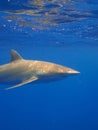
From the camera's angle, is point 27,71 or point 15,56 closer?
point 27,71

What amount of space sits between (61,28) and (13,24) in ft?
17.0

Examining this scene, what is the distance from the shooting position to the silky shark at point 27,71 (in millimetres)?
11352

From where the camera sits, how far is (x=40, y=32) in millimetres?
30500

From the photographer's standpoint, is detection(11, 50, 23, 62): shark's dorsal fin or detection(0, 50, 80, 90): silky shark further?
detection(11, 50, 23, 62): shark's dorsal fin

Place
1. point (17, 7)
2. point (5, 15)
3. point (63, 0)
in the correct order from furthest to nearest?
point (5, 15) → point (17, 7) → point (63, 0)

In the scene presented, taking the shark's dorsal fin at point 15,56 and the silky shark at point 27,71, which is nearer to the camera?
the silky shark at point 27,71

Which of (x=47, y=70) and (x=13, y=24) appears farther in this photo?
(x=13, y=24)

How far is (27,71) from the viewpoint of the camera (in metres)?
12.3

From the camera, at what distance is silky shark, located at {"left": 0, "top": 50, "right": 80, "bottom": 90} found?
1135 centimetres

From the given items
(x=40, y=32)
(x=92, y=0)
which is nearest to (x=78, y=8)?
(x=92, y=0)

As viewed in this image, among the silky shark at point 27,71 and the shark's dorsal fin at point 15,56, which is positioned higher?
the shark's dorsal fin at point 15,56

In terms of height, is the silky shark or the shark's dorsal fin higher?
the shark's dorsal fin

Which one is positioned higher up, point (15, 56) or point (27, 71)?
point (15, 56)

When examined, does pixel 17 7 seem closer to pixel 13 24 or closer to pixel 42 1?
pixel 42 1
